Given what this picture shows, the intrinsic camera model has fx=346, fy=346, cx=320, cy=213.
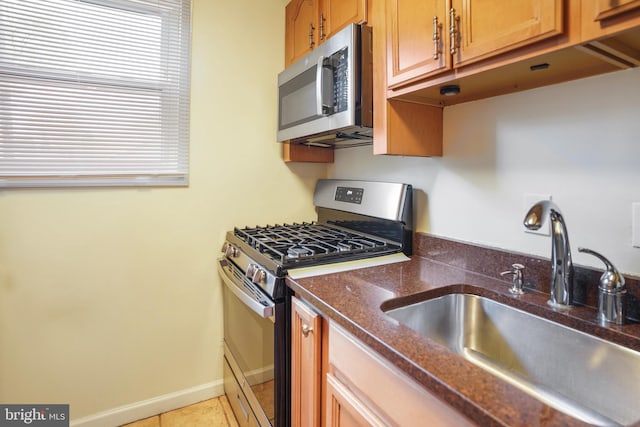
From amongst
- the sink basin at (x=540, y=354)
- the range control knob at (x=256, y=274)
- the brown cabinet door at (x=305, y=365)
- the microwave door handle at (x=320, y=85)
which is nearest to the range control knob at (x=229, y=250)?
the range control knob at (x=256, y=274)

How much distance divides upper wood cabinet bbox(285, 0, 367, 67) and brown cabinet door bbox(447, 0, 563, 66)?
1.75ft

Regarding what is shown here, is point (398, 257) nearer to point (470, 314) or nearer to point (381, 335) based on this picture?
point (470, 314)

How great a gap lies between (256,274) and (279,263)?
0.14m

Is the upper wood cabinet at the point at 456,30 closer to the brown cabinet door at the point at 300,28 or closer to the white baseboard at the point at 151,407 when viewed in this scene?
the brown cabinet door at the point at 300,28

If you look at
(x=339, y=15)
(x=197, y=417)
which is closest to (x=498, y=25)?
(x=339, y=15)

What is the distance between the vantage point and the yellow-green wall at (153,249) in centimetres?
155

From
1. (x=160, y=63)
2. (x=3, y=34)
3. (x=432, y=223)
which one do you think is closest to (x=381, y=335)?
(x=432, y=223)

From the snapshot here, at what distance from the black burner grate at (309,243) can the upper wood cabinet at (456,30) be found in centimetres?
66

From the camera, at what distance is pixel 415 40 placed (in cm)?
108

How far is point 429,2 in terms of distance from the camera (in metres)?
1.03

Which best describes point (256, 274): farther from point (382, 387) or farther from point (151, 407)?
point (151, 407)

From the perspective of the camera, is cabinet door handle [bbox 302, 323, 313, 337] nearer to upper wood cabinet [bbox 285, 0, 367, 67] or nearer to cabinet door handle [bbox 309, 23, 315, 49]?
upper wood cabinet [bbox 285, 0, 367, 67]

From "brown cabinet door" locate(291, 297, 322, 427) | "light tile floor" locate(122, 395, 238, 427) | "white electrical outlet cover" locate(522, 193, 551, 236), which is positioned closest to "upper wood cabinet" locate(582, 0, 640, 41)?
"white electrical outlet cover" locate(522, 193, 551, 236)

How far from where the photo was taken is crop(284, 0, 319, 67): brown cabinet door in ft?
5.59
